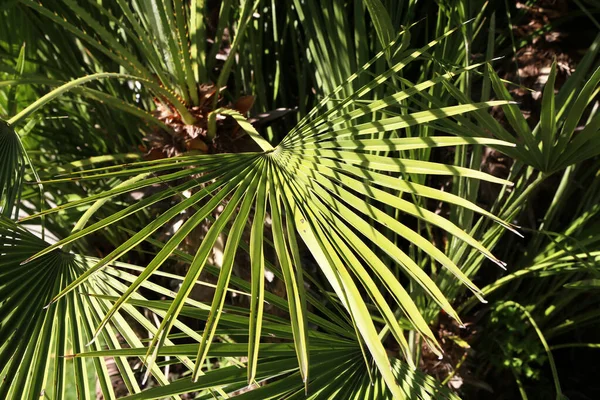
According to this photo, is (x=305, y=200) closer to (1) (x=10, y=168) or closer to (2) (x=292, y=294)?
(2) (x=292, y=294)

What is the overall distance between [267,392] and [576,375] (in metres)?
1.04

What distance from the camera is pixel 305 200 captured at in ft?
2.30

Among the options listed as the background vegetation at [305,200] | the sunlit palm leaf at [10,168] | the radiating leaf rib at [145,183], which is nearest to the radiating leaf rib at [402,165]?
the background vegetation at [305,200]

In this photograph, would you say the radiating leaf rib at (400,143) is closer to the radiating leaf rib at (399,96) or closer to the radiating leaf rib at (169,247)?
the radiating leaf rib at (399,96)

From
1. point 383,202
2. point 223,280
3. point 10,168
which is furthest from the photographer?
point 10,168

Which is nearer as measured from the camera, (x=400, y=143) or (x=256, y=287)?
(x=256, y=287)

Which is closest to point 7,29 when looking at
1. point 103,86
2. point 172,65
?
point 103,86

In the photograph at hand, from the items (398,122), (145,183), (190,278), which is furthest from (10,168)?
(398,122)

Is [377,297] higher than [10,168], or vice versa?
[10,168]

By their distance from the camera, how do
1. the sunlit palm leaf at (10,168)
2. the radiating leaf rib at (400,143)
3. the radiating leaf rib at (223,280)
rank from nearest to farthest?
1. the radiating leaf rib at (223,280)
2. the radiating leaf rib at (400,143)
3. the sunlit palm leaf at (10,168)

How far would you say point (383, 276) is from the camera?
2.03ft

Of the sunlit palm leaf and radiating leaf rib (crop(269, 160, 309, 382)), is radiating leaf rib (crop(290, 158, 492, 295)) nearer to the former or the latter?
radiating leaf rib (crop(269, 160, 309, 382))

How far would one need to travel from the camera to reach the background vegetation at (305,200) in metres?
0.65

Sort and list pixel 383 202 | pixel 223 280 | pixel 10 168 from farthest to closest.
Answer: pixel 10 168
pixel 383 202
pixel 223 280
